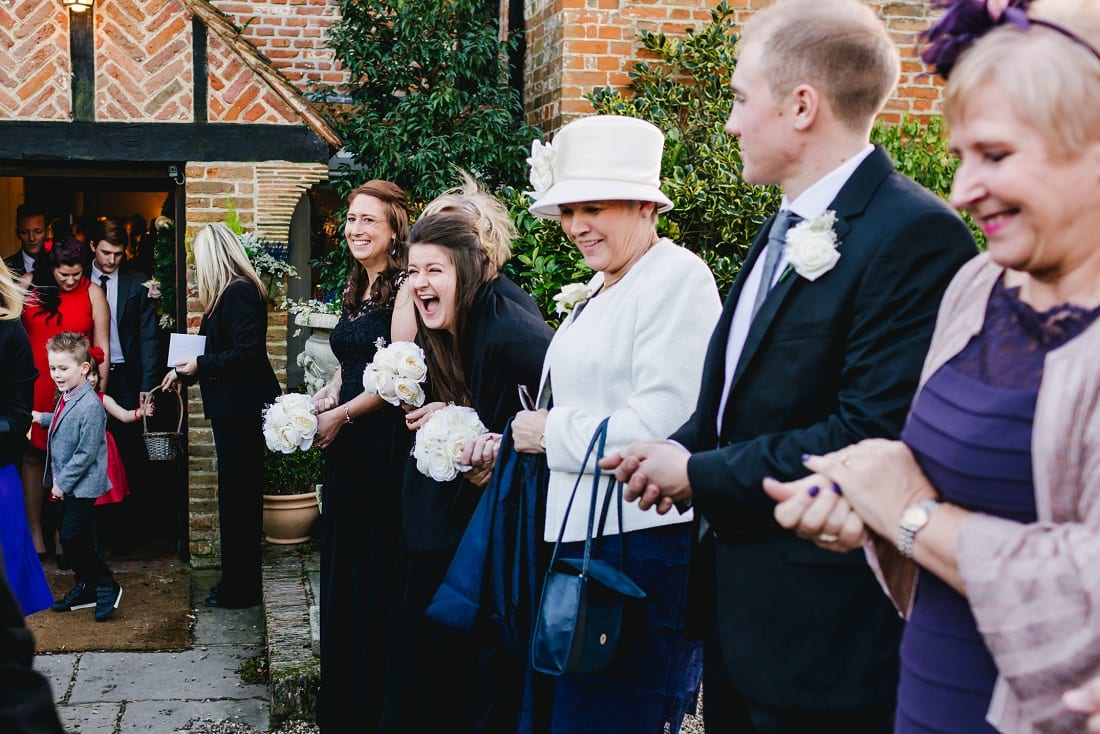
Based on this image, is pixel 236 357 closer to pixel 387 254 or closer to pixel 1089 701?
pixel 387 254

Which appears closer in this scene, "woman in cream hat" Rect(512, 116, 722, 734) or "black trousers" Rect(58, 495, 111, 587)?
"woman in cream hat" Rect(512, 116, 722, 734)

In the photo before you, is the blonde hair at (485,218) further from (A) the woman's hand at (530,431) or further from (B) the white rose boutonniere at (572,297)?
(A) the woman's hand at (530,431)

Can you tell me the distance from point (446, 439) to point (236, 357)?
3099 mm

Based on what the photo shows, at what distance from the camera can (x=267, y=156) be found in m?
7.02

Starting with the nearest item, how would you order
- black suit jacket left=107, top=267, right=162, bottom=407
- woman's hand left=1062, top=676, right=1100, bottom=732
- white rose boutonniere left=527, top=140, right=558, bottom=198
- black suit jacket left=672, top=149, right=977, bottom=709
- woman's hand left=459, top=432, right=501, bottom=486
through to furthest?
woman's hand left=1062, top=676, right=1100, bottom=732, black suit jacket left=672, top=149, right=977, bottom=709, white rose boutonniere left=527, top=140, right=558, bottom=198, woman's hand left=459, top=432, right=501, bottom=486, black suit jacket left=107, top=267, right=162, bottom=407

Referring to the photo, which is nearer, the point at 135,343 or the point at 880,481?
the point at 880,481

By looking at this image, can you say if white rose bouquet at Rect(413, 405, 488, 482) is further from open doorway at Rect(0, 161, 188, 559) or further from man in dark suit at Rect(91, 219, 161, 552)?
man in dark suit at Rect(91, 219, 161, 552)

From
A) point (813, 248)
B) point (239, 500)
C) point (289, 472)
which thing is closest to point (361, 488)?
point (239, 500)

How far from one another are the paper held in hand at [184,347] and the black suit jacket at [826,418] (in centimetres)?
493

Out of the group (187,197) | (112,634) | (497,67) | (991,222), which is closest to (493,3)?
(497,67)

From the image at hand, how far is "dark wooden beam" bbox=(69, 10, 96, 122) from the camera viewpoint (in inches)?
266

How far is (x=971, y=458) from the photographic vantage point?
154 cm

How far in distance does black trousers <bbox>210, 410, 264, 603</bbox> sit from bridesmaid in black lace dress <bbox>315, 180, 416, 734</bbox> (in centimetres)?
200

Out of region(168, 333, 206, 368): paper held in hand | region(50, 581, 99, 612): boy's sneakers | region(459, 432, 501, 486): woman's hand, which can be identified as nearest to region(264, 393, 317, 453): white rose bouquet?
region(459, 432, 501, 486): woman's hand
